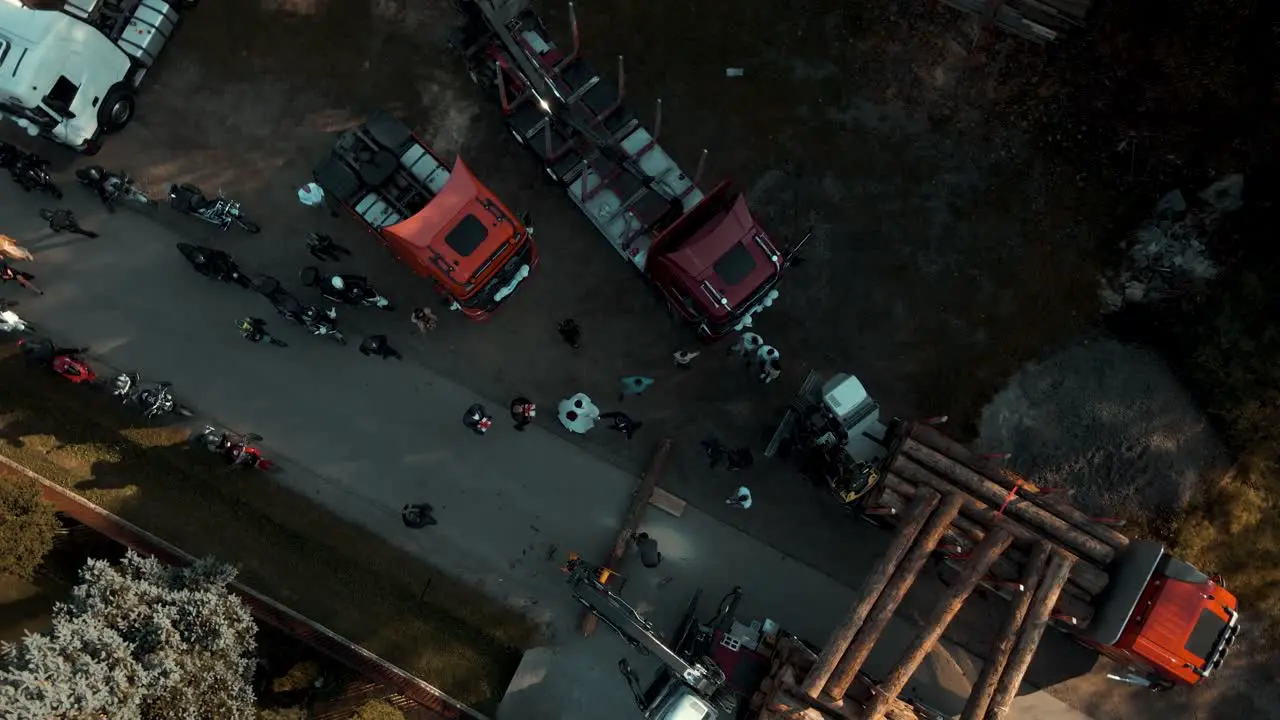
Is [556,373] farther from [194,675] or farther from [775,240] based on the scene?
[194,675]

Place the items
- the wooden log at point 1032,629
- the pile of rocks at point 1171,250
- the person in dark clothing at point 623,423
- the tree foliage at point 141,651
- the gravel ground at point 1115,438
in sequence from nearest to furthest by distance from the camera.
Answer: the tree foliage at point 141,651 → the wooden log at point 1032,629 → the gravel ground at point 1115,438 → the person in dark clothing at point 623,423 → the pile of rocks at point 1171,250

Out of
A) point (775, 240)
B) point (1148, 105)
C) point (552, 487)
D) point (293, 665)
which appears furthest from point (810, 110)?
point (293, 665)

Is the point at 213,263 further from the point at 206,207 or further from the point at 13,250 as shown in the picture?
the point at 13,250

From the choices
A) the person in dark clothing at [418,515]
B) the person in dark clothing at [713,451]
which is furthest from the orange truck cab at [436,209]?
the person in dark clothing at [713,451]

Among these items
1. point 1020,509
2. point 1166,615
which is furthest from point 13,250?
point 1166,615

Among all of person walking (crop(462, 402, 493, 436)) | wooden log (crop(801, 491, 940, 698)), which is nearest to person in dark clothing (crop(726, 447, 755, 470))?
wooden log (crop(801, 491, 940, 698))

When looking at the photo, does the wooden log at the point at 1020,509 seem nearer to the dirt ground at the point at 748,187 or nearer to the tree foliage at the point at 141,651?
the dirt ground at the point at 748,187
